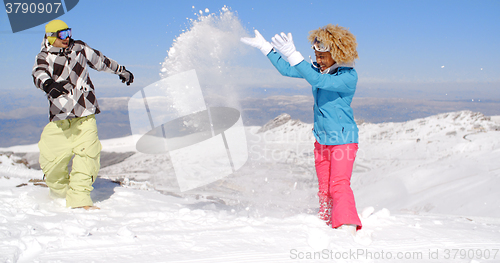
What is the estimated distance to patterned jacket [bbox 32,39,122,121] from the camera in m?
2.93

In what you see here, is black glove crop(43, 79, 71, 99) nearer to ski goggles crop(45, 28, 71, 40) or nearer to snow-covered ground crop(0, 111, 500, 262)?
ski goggles crop(45, 28, 71, 40)

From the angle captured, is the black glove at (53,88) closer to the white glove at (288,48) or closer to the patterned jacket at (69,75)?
the patterned jacket at (69,75)

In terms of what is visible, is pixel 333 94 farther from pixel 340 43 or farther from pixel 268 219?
pixel 268 219

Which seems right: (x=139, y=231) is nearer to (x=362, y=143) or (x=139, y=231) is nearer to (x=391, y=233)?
(x=391, y=233)

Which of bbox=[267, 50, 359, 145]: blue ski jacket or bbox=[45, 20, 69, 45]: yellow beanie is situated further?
bbox=[45, 20, 69, 45]: yellow beanie

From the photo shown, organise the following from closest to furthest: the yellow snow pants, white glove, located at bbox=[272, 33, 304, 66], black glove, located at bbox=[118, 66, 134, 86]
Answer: white glove, located at bbox=[272, 33, 304, 66]
the yellow snow pants
black glove, located at bbox=[118, 66, 134, 86]

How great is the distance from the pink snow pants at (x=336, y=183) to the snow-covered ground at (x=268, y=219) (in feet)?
0.49

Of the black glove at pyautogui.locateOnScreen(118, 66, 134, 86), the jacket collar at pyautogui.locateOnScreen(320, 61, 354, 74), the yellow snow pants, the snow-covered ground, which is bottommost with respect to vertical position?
the snow-covered ground

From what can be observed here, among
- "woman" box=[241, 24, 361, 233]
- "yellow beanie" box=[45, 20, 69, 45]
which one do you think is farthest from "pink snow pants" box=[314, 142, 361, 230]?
"yellow beanie" box=[45, 20, 69, 45]

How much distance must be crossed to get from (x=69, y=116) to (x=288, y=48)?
218 cm

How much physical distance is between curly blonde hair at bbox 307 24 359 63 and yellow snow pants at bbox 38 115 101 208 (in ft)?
7.97

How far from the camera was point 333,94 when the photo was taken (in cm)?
263

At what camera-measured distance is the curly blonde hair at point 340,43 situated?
2457 mm

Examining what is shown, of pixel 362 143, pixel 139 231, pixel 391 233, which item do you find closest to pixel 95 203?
pixel 139 231
